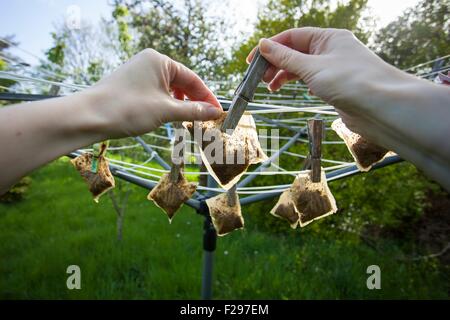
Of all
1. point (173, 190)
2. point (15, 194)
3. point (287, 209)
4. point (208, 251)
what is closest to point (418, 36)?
point (208, 251)

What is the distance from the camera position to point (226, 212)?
96 centimetres

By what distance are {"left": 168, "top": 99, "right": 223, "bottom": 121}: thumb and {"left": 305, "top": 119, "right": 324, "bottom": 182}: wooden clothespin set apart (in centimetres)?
25

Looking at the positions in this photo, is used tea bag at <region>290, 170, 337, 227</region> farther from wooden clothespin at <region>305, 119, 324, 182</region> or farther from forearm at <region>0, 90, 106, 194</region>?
forearm at <region>0, 90, 106, 194</region>

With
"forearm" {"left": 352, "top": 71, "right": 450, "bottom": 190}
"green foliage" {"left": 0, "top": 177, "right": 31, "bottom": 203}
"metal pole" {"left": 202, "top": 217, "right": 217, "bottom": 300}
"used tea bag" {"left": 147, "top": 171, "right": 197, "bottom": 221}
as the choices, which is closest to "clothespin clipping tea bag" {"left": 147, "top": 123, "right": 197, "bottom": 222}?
"used tea bag" {"left": 147, "top": 171, "right": 197, "bottom": 221}

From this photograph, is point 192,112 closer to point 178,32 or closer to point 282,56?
point 282,56

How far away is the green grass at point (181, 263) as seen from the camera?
9.18 ft

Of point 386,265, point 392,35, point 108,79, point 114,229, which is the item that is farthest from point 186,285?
point 392,35

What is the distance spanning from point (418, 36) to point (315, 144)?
13.3ft

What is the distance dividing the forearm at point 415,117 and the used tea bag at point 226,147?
0.84 feet

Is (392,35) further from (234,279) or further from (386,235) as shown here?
(234,279)

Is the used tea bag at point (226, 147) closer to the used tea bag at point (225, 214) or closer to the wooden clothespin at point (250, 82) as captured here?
the wooden clothespin at point (250, 82)

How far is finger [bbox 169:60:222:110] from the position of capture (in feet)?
2.23

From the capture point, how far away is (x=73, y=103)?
521 mm
